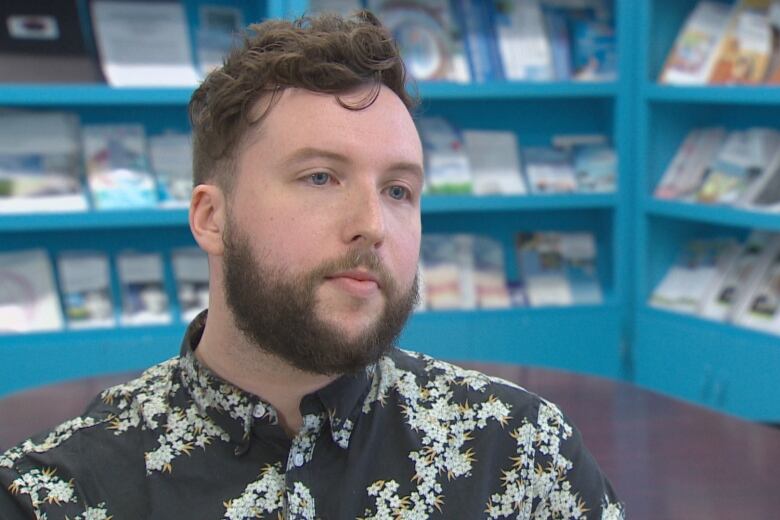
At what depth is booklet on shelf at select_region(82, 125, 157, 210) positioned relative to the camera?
11.1 feet

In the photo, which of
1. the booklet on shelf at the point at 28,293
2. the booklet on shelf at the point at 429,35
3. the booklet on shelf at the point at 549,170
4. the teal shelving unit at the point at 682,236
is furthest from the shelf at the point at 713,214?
the booklet on shelf at the point at 28,293

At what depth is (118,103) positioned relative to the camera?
3.32m

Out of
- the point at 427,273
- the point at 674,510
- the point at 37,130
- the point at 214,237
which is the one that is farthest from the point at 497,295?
the point at 214,237

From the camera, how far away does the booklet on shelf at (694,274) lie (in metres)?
3.62

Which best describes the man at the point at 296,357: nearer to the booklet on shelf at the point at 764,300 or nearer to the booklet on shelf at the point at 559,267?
the booklet on shelf at the point at 764,300

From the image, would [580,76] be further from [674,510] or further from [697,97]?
[674,510]

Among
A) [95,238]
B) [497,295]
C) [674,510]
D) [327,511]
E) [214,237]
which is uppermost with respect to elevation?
[214,237]

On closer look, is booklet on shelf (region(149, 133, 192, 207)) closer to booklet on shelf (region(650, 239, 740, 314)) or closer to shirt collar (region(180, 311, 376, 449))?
booklet on shelf (region(650, 239, 740, 314))

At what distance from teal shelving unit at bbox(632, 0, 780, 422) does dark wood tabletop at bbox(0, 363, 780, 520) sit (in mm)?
1450

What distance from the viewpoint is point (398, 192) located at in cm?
115

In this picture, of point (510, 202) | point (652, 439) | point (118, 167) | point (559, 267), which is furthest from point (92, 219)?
point (652, 439)

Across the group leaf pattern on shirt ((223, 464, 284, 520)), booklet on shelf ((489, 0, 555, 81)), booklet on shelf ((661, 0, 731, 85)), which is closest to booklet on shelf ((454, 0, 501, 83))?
booklet on shelf ((489, 0, 555, 81))

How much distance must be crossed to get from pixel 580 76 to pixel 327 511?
290 centimetres

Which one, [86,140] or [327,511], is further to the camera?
[86,140]
